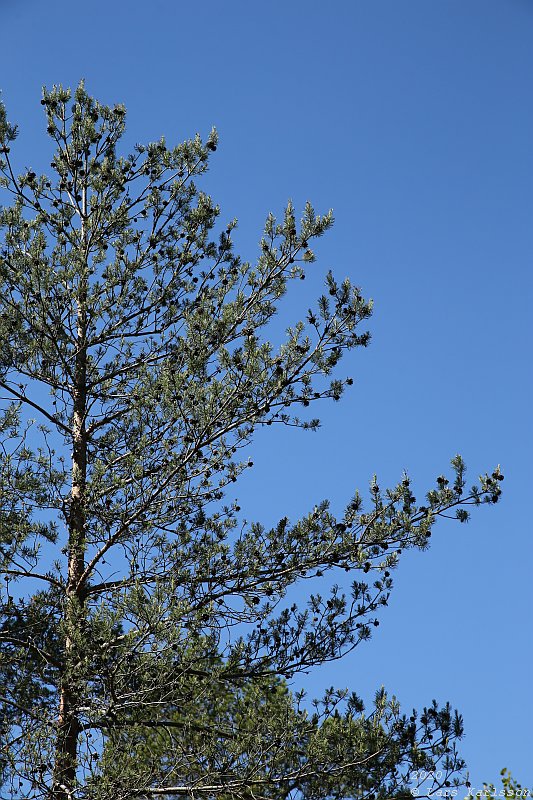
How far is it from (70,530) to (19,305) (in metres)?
2.14

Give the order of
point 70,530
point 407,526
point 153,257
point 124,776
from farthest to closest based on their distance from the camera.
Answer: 1. point 153,257
2. point 70,530
3. point 407,526
4. point 124,776

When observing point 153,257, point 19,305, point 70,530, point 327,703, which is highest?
point 153,257

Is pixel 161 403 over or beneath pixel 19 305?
beneath

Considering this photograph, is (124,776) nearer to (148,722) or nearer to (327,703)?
(148,722)

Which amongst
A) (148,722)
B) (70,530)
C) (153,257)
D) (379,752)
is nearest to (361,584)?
(379,752)

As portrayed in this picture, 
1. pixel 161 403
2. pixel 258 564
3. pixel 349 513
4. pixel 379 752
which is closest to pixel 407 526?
pixel 349 513

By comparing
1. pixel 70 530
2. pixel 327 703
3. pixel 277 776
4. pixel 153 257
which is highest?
pixel 153 257

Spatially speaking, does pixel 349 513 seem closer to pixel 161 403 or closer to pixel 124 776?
pixel 161 403

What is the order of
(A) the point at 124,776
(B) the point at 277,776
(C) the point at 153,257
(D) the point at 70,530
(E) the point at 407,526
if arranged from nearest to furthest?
1. (A) the point at 124,776
2. (B) the point at 277,776
3. (E) the point at 407,526
4. (D) the point at 70,530
5. (C) the point at 153,257

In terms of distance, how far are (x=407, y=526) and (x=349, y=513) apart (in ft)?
1.61

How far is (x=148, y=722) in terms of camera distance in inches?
274

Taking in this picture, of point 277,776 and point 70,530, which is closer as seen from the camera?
point 277,776

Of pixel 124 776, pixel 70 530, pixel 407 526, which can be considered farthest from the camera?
pixel 70 530

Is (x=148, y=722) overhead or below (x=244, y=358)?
below
